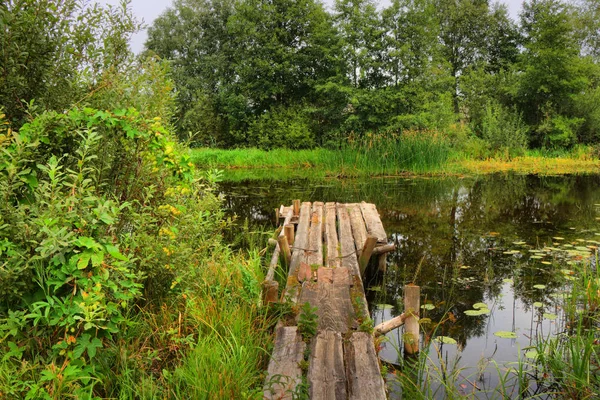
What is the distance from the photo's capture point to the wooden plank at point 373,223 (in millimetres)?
5773

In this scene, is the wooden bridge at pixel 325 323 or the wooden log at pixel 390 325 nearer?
the wooden bridge at pixel 325 323

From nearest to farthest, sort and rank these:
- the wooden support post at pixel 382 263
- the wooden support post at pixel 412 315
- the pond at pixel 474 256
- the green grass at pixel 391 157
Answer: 1. the wooden support post at pixel 412 315
2. the pond at pixel 474 256
3. the wooden support post at pixel 382 263
4. the green grass at pixel 391 157

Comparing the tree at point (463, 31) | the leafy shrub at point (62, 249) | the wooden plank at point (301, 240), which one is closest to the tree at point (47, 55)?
the leafy shrub at point (62, 249)

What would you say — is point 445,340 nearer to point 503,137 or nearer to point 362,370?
point 362,370

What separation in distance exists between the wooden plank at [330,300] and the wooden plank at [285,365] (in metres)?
0.27

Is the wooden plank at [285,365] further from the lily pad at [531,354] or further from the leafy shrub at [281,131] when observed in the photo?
the leafy shrub at [281,131]

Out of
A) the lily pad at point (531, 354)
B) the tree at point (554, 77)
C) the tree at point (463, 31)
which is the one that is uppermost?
the tree at point (463, 31)

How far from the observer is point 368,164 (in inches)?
620

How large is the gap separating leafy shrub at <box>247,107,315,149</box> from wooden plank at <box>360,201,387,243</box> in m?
17.2

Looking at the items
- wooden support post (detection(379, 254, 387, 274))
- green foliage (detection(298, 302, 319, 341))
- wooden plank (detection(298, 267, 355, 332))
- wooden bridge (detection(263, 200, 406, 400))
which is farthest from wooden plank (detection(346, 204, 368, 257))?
green foliage (detection(298, 302, 319, 341))

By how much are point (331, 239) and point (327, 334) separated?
2.70 metres

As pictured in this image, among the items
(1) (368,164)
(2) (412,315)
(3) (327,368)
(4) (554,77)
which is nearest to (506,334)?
(2) (412,315)

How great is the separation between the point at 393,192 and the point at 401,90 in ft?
36.2

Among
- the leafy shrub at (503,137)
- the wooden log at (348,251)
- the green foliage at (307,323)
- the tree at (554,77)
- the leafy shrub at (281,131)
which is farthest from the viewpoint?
the leafy shrub at (281,131)
